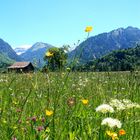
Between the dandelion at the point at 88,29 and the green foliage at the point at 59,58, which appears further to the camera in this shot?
the green foliage at the point at 59,58

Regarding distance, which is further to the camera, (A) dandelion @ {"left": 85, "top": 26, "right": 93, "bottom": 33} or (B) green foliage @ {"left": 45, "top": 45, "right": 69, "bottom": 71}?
(B) green foliage @ {"left": 45, "top": 45, "right": 69, "bottom": 71}

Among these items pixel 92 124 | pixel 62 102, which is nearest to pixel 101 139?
pixel 92 124

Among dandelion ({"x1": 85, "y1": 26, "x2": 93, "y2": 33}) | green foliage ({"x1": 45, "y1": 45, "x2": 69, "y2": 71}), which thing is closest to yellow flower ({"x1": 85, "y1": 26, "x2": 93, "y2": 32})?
dandelion ({"x1": 85, "y1": 26, "x2": 93, "y2": 33})

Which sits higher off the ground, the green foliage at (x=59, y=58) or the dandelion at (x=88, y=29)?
the dandelion at (x=88, y=29)

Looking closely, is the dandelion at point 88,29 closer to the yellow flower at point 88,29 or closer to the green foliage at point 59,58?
the yellow flower at point 88,29

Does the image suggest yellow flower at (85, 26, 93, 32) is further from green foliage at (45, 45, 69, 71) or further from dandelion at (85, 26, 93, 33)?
green foliage at (45, 45, 69, 71)

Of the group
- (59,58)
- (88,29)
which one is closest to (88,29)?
(88,29)

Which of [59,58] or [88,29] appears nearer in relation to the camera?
[88,29]

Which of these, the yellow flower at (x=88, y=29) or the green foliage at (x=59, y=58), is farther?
the green foliage at (x=59, y=58)

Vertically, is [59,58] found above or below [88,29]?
below

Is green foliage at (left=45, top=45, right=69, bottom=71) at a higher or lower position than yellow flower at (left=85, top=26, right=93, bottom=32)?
lower

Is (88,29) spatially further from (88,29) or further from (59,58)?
(59,58)

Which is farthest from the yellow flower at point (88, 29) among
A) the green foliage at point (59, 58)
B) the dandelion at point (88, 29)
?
the green foliage at point (59, 58)

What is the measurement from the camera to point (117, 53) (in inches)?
5812
